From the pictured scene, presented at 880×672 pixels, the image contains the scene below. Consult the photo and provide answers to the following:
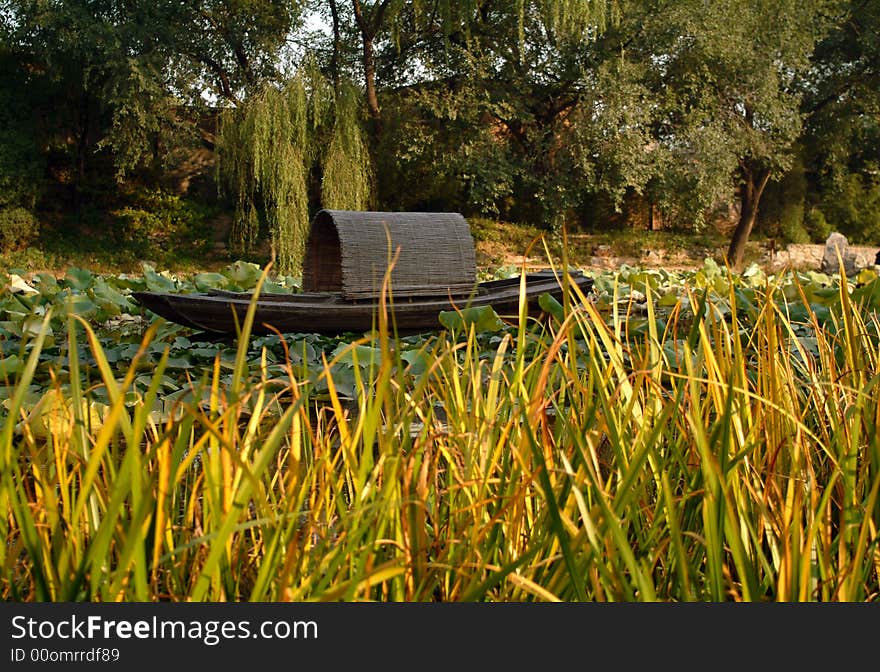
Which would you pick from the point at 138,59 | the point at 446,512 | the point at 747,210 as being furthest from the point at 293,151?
the point at 446,512

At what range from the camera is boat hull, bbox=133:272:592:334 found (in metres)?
3.27

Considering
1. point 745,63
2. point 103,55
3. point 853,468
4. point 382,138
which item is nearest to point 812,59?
point 745,63

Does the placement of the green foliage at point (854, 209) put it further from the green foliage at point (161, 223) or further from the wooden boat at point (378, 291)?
the wooden boat at point (378, 291)

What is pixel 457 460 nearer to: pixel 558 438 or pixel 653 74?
pixel 558 438

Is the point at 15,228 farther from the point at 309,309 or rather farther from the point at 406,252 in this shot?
the point at 309,309

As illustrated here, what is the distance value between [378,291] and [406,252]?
0.24m

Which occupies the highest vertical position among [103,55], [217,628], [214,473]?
[103,55]

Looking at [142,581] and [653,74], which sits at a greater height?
[653,74]

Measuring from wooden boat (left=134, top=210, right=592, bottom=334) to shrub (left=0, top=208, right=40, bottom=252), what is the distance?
11.2 meters

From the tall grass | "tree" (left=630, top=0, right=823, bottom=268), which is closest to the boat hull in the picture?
the tall grass

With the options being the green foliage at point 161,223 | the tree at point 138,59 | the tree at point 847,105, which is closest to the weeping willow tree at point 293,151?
the tree at point 138,59

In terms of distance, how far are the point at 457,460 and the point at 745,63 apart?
1460cm

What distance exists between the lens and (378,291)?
390cm

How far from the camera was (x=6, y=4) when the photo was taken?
13.9 metres
